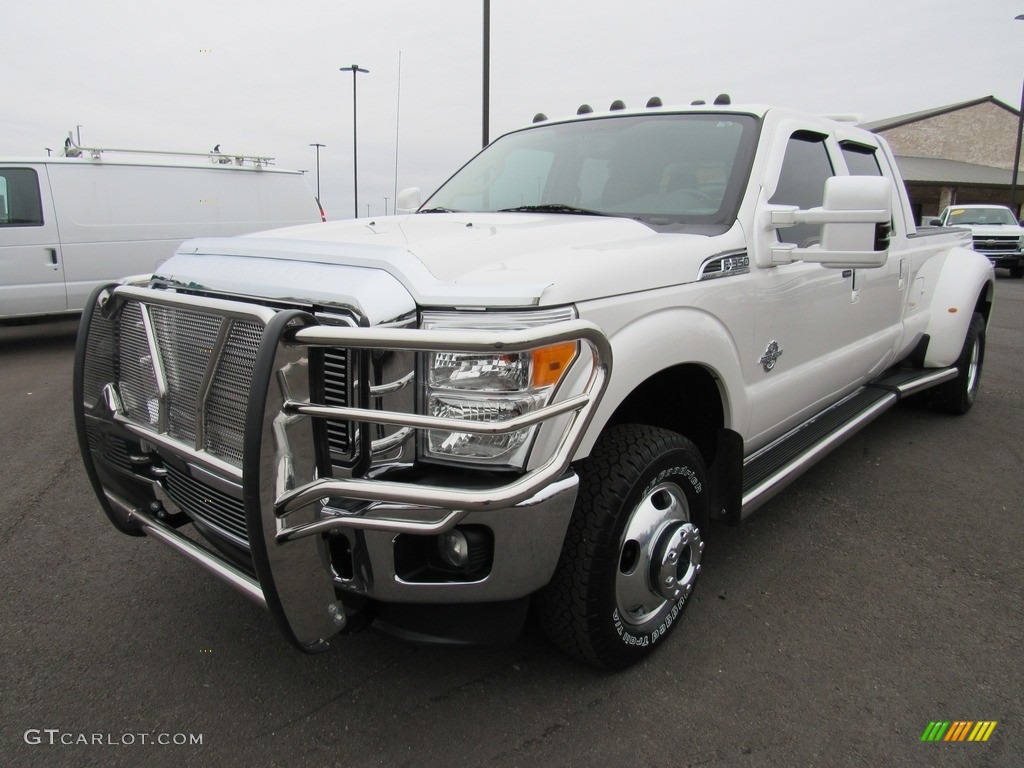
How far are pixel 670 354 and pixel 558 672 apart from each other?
1139 mm

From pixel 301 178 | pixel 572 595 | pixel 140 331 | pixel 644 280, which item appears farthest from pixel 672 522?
pixel 301 178

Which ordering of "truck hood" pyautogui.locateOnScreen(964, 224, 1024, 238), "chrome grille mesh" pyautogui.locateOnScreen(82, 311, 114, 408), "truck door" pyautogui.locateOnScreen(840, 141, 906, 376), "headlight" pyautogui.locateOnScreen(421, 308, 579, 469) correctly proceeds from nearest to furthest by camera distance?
1. "headlight" pyautogui.locateOnScreen(421, 308, 579, 469)
2. "chrome grille mesh" pyautogui.locateOnScreen(82, 311, 114, 408)
3. "truck door" pyautogui.locateOnScreen(840, 141, 906, 376)
4. "truck hood" pyautogui.locateOnScreen(964, 224, 1024, 238)

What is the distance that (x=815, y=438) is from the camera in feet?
11.9

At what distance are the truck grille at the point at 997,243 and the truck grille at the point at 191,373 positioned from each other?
67.7ft

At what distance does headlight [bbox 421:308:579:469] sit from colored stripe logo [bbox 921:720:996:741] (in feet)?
5.04

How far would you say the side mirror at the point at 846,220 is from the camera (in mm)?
2596

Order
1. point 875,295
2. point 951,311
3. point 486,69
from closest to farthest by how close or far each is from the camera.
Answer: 1. point 875,295
2. point 951,311
3. point 486,69

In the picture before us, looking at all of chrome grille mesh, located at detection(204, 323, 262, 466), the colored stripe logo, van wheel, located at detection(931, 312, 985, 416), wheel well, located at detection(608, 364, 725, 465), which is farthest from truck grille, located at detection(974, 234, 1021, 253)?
chrome grille mesh, located at detection(204, 323, 262, 466)

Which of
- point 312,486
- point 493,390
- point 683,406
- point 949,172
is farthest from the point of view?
point 949,172

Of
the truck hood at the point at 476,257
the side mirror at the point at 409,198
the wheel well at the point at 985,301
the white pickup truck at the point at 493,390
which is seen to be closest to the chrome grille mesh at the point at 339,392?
the white pickup truck at the point at 493,390

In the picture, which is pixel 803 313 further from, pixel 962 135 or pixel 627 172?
pixel 962 135

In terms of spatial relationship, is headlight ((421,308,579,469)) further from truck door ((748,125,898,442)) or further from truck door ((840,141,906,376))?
truck door ((840,141,906,376))

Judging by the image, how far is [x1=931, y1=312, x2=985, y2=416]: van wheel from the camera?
5.40m

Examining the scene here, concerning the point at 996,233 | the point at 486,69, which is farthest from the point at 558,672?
the point at 996,233
